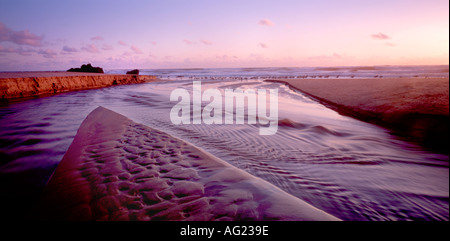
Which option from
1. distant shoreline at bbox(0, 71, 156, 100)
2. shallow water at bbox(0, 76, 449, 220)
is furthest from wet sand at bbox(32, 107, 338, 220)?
distant shoreline at bbox(0, 71, 156, 100)

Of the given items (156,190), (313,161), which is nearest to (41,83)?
(156,190)

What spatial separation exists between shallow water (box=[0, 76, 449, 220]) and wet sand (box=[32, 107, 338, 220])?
26 centimetres

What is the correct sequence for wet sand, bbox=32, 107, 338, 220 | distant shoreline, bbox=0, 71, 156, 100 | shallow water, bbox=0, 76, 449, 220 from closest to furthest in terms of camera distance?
1. wet sand, bbox=32, 107, 338, 220
2. shallow water, bbox=0, 76, 449, 220
3. distant shoreline, bbox=0, 71, 156, 100

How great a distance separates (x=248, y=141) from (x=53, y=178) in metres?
2.99

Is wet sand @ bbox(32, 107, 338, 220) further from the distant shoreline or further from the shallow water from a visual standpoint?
the distant shoreline

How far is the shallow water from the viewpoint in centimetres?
213

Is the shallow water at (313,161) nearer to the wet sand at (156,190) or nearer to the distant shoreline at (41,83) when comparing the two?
the wet sand at (156,190)

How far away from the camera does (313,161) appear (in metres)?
3.11

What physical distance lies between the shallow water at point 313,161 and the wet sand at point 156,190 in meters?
0.26

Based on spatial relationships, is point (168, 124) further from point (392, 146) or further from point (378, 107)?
point (378, 107)

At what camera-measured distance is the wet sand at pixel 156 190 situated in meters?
1.74

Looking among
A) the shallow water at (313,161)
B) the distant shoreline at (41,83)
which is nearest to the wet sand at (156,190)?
the shallow water at (313,161)

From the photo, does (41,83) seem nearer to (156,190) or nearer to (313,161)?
(156,190)
